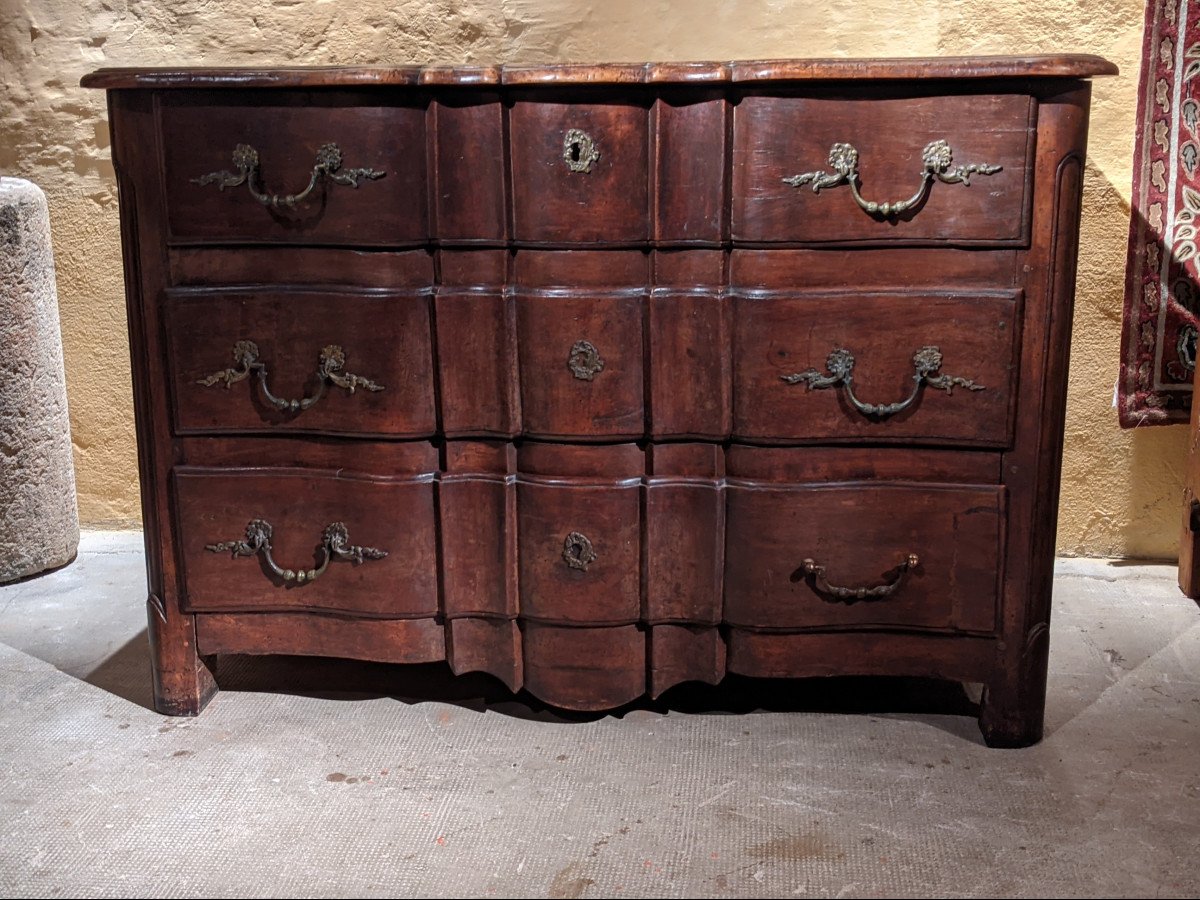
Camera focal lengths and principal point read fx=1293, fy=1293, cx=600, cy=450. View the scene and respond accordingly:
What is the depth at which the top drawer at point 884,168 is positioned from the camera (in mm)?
1931

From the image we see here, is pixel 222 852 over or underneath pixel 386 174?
underneath

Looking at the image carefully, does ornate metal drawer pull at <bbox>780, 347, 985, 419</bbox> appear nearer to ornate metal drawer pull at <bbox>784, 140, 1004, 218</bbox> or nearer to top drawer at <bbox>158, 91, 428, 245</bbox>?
ornate metal drawer pull at <bbox>784, 140, 1004, 218</bbox>

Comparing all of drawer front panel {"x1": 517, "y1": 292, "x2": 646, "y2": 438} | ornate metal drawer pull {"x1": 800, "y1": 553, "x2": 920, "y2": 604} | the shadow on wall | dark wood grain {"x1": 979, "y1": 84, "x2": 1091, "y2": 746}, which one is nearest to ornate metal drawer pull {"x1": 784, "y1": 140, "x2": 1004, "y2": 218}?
dark wood grain {"x1": 979, "y1": 84, "x2": 1091, "y2": 746}

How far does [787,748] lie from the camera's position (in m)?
2.17

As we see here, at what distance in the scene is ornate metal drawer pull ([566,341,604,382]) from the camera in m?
2.05

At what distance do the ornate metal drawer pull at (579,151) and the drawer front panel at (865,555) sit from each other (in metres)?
0.56

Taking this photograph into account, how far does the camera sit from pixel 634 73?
1.93 meters

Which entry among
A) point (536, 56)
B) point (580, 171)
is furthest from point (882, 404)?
point (536, 56)

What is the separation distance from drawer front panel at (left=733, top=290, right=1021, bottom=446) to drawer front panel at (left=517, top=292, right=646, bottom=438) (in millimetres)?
166

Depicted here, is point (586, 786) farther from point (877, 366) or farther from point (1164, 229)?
point (1164, 229)

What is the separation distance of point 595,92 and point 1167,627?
1.63 metres

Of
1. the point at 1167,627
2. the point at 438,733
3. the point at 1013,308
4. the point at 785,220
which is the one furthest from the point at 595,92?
the point at 1167,627

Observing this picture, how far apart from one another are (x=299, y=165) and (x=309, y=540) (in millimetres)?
622

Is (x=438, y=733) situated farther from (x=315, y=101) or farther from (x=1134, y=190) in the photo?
(x=1134, y=190)
